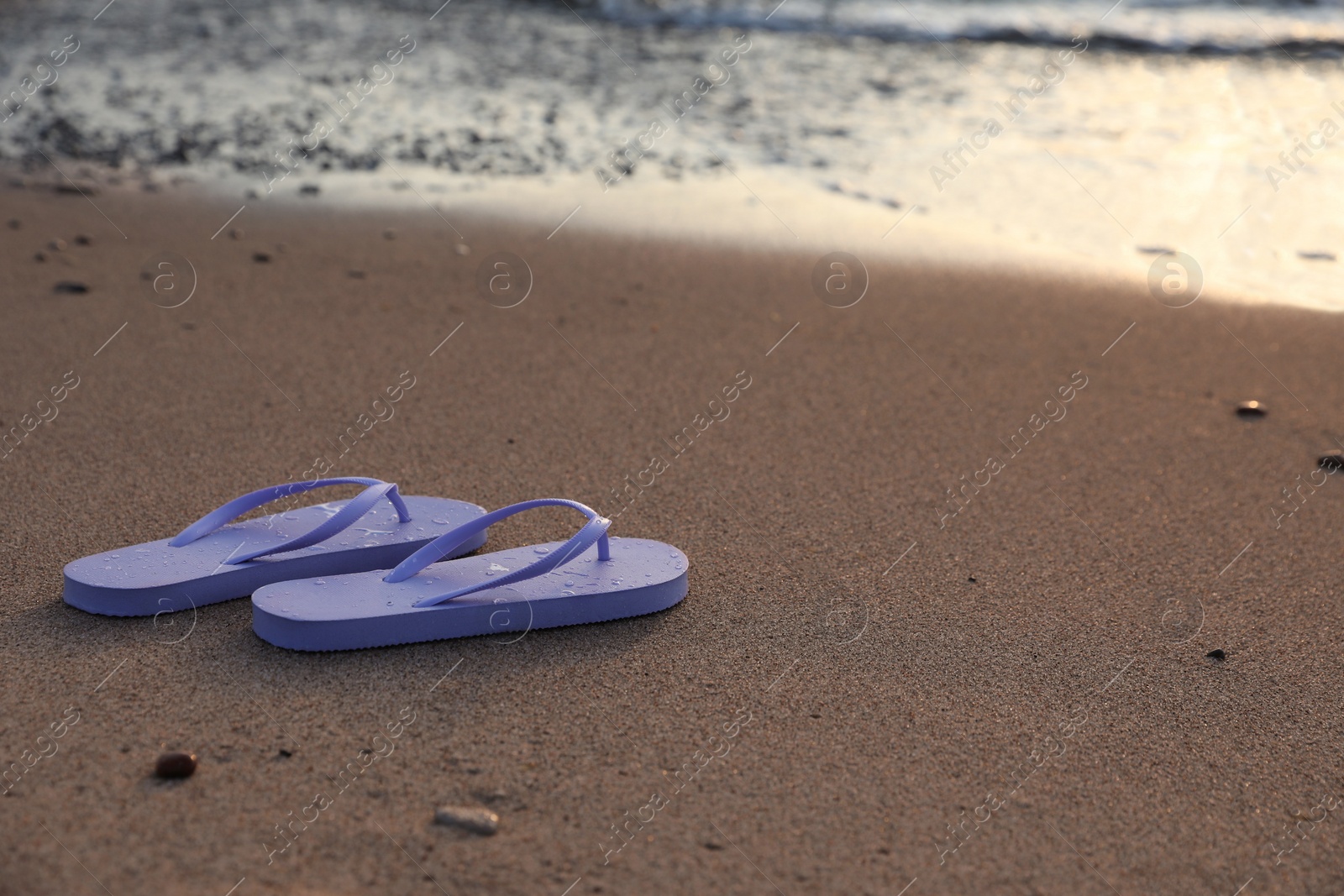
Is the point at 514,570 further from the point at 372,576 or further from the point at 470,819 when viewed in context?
the point at 470,819

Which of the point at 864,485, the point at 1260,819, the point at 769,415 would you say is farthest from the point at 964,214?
the point at 1260,819

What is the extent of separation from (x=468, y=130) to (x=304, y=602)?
14.5ft

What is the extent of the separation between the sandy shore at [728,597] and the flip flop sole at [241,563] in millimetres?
56

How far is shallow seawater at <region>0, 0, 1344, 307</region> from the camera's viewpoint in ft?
16.0

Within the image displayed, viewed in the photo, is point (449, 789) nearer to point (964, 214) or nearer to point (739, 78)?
point (964, 214)

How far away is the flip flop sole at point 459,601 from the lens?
1991 mm

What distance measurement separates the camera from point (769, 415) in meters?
3.21

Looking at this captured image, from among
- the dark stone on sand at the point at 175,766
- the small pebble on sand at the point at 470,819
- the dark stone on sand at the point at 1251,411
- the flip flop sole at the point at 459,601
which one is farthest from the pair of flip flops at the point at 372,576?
the dark stone on sand at the point at 1251,411

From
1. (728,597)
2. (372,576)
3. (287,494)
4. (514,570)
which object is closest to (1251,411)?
(728,597)

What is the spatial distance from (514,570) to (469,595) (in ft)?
0.35

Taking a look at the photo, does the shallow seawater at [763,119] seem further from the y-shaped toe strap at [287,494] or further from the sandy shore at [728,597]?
the y-shaped toe strap at [287,494]

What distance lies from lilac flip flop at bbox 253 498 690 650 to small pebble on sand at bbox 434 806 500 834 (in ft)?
1.56

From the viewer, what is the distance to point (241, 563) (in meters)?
2.20

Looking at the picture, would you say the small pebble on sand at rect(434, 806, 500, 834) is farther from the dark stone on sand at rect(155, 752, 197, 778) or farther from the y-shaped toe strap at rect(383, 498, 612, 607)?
the y-shaped toe strap at rect(383, 498, 612, 607)
